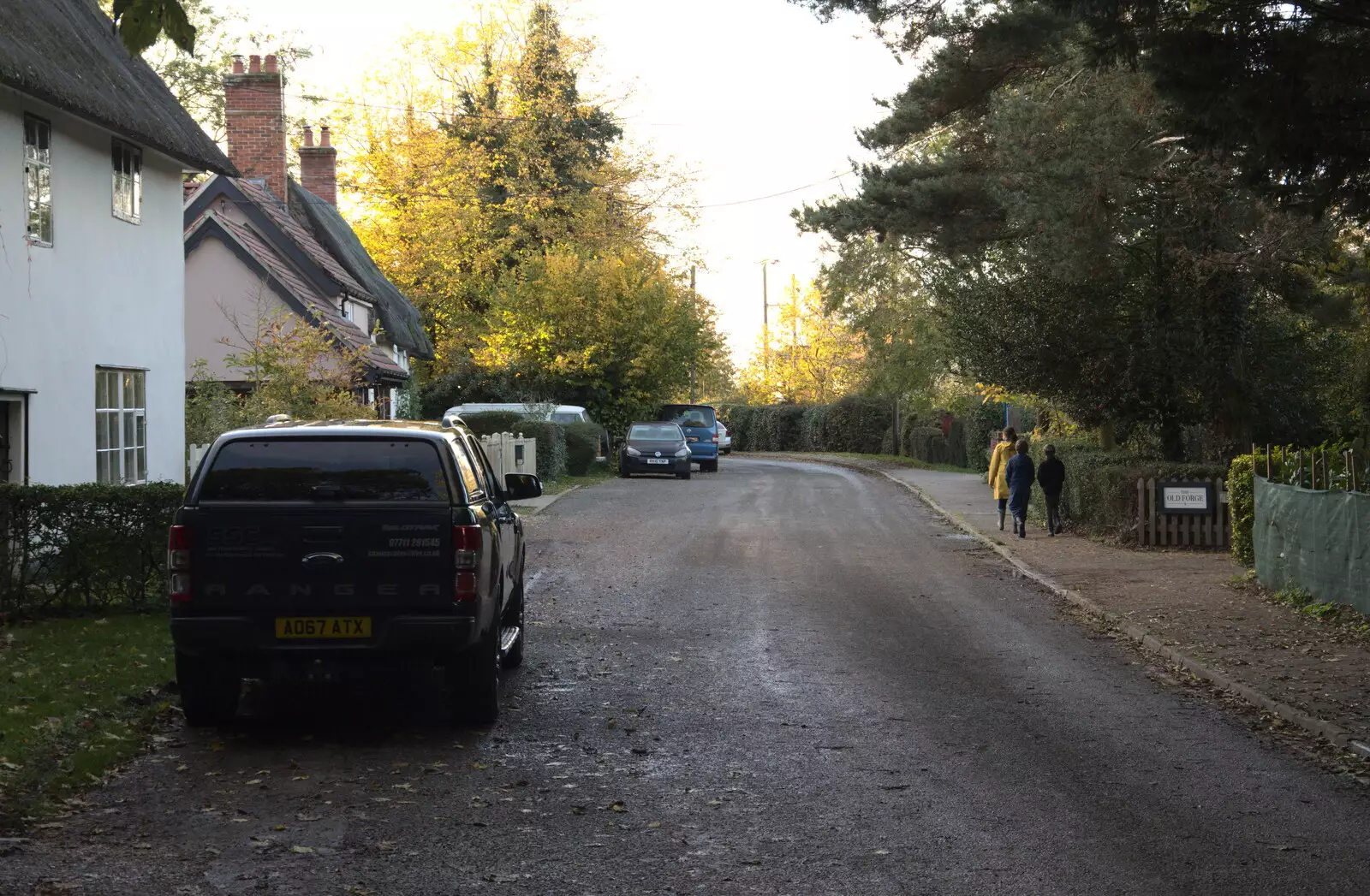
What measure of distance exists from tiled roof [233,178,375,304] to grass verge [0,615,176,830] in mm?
22460

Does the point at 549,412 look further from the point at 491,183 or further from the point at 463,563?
the point at 463,563

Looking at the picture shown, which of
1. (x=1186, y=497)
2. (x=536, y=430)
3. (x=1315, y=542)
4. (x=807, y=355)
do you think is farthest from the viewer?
(x=807, y=355)

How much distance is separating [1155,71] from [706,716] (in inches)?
234

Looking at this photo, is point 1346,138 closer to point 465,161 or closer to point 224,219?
point 224,219

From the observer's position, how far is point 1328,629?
41.8ft

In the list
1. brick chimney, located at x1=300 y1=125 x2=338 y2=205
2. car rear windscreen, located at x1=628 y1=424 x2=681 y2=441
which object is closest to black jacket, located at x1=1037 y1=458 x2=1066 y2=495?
car rear windscreen, located at x1=628 y1=424 x2=681 y2=441

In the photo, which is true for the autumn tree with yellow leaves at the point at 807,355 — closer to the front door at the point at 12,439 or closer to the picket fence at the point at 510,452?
the picket fence at the point at 510,452

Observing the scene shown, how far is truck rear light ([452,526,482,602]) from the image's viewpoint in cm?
827

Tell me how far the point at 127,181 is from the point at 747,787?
14.7m

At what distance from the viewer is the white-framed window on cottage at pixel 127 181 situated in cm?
1844

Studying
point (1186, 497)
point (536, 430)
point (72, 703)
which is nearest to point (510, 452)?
point (536, 430)

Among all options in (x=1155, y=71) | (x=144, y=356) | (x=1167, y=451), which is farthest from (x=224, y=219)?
Answer: (x=1155, y=71)

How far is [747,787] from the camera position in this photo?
24.1 feet

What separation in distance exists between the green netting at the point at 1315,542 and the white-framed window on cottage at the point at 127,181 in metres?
14.2
